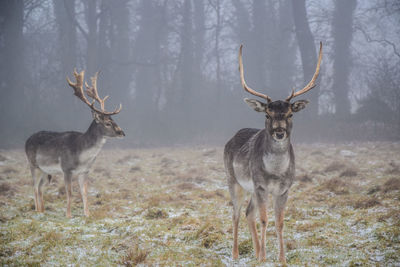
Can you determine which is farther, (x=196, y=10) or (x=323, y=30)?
(x=196, y=10)

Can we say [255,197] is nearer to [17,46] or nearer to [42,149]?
[42,149]

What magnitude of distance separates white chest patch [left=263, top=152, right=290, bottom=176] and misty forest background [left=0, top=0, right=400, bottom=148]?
1848cm

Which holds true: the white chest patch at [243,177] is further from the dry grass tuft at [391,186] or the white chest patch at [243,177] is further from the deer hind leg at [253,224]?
the dry grass tuft at [391,186]

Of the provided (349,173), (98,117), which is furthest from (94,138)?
(349,173)

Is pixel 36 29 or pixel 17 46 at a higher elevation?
Result: pixel 36 29

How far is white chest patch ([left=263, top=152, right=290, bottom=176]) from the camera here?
3811 millimetres

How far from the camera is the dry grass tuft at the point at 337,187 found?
765cm

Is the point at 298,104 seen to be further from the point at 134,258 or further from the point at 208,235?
the point at 134,258

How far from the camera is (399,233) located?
4.07 m

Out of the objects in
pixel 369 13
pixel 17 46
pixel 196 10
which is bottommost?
pixel 17 46

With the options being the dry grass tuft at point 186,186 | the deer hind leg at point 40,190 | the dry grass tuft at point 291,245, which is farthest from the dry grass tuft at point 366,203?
the deer hind leg at point 40,190

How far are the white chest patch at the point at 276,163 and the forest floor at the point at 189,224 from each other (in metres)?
1.18

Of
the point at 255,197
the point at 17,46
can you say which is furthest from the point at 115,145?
the point at 255,197

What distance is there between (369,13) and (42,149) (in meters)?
28.8
